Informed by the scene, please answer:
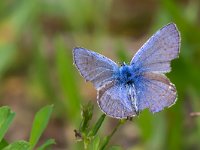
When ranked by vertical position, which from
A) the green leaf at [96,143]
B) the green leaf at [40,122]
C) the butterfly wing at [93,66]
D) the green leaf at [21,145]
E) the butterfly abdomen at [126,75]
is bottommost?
the green leaf at [96,143]

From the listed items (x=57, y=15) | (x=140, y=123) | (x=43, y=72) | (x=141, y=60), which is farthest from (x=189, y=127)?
(x=141, y=60)

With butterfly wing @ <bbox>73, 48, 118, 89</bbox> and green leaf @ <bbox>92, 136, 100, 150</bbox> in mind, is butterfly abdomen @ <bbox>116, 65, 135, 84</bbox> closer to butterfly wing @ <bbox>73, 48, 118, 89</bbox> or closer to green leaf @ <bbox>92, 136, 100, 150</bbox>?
butterfly wing @ <bbox>73, 48, 118, 89</bbox>

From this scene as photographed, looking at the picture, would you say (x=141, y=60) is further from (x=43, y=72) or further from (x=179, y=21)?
(x=43, y=72)

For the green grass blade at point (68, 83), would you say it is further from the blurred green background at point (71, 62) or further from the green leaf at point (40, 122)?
the green leaf at point (40, 122)

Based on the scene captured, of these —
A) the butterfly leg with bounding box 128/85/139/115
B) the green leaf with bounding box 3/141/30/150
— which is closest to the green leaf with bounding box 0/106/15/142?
the green leaf with bounding box 3/141/30/150

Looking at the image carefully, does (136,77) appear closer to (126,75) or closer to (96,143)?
(126,75)

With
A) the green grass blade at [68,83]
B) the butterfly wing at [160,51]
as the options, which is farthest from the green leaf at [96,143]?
the green grass blade at [68,83]

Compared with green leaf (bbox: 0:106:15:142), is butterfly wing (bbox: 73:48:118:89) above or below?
above
